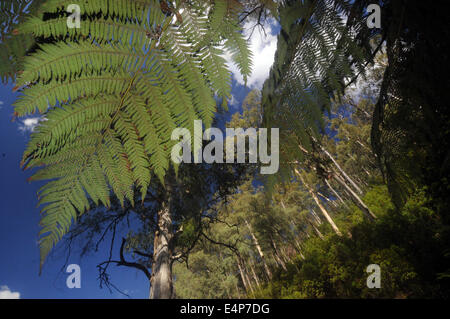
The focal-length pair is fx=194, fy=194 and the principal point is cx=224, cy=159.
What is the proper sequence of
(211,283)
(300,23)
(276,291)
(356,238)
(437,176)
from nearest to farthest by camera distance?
(300,23) < (437,176) < (356,238) < (276,291) < (211,283)

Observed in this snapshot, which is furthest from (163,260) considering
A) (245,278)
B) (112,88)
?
(245,278)

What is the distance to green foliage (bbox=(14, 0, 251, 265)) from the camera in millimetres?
429

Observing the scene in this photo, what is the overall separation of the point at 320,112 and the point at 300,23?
36 centimetres

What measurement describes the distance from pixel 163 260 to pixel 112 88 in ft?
14.6

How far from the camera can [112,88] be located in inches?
19.8

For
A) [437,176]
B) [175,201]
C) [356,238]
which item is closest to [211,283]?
[356,238]

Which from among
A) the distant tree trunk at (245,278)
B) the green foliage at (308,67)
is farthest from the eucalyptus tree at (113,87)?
the distant tree trunk at (245,278)

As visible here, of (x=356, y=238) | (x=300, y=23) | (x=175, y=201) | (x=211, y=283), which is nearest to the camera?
(x=300, y=23)

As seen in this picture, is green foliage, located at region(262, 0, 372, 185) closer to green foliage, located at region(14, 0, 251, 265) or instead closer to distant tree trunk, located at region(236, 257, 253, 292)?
green foliage, located at region(14, 0, 251, 265)

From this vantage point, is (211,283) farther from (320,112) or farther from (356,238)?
(320,112)

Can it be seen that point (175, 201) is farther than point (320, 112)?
Yes

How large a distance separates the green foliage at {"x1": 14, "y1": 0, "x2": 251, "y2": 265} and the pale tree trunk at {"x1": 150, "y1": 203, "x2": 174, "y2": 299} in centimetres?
416

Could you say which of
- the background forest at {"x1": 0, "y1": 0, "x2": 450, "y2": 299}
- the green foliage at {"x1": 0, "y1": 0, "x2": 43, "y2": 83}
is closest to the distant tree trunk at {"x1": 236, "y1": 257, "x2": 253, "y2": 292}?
the background forest at {"x1": 0, "y1": 0, "x2": 450, "y2": 299}
